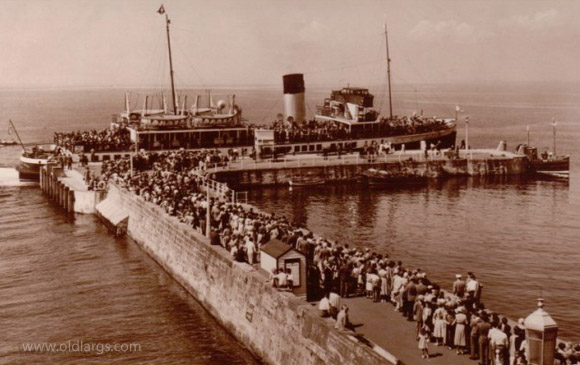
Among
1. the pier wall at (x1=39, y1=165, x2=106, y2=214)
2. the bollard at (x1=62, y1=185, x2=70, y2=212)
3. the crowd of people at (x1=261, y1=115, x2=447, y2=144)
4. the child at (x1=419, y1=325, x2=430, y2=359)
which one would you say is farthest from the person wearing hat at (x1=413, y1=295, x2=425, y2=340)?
the crowd of people at (x1=261, y1=115, x2=447, y2=144)

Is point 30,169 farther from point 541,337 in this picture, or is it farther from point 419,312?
point 541,337

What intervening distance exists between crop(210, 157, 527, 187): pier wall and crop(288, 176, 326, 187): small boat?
267mm

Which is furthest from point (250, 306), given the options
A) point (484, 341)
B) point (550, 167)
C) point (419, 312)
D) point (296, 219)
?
point (550, 167)

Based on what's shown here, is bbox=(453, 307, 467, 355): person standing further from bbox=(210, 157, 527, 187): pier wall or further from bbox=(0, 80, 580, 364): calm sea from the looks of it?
bbox=(210, 157, 527, 187): pier wall

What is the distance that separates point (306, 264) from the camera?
2198 cm

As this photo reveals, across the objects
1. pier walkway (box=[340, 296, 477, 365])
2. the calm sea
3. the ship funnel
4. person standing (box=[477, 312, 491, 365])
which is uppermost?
the ship funnel

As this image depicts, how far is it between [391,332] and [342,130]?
53473 mm

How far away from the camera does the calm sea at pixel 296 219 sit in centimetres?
2602

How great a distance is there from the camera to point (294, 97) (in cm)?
8644

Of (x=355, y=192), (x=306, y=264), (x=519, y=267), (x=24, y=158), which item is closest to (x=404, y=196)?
(x=355, y=192)

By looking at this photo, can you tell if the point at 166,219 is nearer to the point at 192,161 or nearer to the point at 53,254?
the point at 53,254

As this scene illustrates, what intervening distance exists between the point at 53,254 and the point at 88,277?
533cm

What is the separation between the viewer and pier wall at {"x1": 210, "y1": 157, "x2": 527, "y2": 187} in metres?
59.6

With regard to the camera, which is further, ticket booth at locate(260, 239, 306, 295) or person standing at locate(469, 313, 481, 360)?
ticket booth at locate(260, 239, 306, 295)
